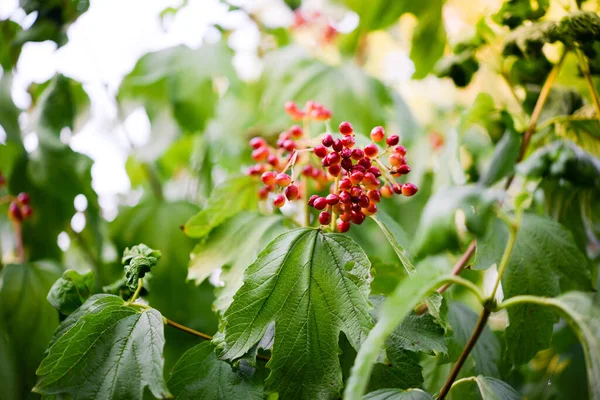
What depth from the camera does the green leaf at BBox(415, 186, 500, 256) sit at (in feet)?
1.59

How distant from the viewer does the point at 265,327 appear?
23.1 inches

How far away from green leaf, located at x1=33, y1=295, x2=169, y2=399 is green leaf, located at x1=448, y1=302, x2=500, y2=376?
44 cm

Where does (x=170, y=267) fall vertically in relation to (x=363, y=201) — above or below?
below

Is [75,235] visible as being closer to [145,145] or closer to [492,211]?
[145,145]

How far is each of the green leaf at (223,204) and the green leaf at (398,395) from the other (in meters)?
0.35

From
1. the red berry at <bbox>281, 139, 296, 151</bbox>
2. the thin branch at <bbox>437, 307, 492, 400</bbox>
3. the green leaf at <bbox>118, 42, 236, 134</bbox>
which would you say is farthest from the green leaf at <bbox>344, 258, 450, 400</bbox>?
the green leaf at <bbox>118, 42, 236, 134</bbox>

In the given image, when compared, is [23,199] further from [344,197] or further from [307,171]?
[344,197]

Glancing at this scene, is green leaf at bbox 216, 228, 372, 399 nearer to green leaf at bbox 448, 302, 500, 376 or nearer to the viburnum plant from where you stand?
the viburnum plant

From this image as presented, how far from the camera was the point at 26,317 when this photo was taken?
886mm

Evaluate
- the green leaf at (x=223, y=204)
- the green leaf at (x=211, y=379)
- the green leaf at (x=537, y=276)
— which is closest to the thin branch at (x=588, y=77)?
the green leaf at (x=537, y=276)

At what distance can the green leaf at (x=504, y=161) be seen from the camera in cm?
82

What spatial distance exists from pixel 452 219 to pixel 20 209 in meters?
0.92

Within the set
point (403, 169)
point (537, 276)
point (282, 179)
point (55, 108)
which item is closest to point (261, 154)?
point (282, 179)

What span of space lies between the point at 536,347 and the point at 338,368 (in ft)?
1.02
